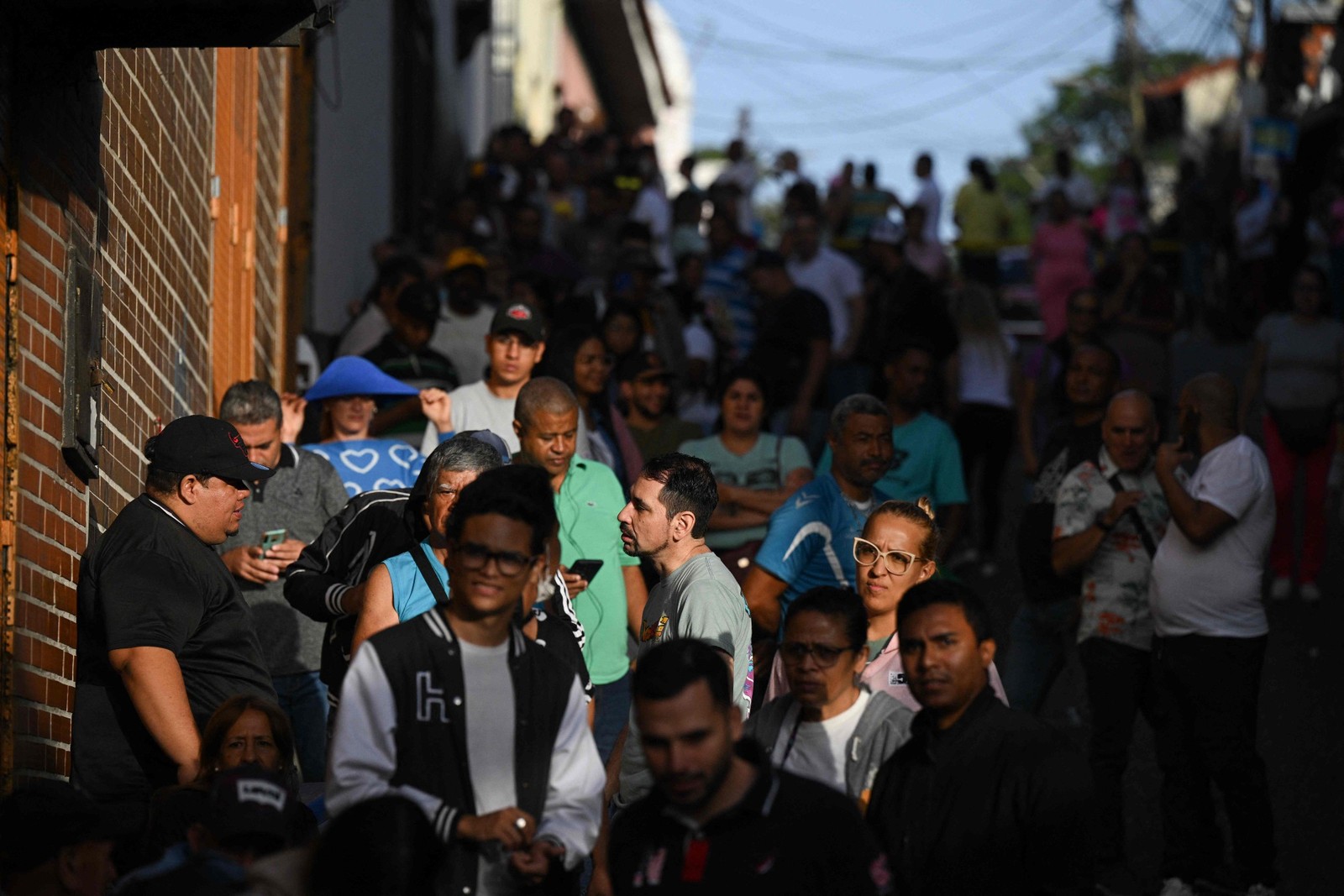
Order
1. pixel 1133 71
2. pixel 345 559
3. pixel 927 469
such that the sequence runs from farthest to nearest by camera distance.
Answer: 1. pixel 1133 71
2. pixel 927 469
3. pixel 345 559

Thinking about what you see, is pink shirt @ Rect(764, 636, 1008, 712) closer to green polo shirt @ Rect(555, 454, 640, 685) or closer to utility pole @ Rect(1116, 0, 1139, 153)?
green polo shirt @ Rect(555, 454, 640, 685)

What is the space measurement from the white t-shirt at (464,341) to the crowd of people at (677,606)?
0.08 feet

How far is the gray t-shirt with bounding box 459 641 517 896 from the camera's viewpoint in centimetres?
421

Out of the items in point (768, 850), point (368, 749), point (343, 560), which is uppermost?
point (343, 560)

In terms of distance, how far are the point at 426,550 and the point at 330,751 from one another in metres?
1.43

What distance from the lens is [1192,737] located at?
24.4ft

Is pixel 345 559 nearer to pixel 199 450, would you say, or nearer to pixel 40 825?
pixel 199 450

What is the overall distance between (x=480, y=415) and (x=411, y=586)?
2746mm

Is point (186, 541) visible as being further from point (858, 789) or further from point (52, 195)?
point (858, 789)

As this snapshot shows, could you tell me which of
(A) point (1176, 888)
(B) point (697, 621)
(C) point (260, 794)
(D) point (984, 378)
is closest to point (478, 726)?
(C) point (260, 794)

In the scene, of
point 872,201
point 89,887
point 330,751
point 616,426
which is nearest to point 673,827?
point 330,751

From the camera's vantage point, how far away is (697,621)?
5.62m

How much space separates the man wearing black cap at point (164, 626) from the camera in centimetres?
506

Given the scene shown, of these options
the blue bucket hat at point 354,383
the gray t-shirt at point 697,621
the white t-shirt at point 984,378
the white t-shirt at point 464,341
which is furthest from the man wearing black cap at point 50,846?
the white t-shirt at point 984,378
